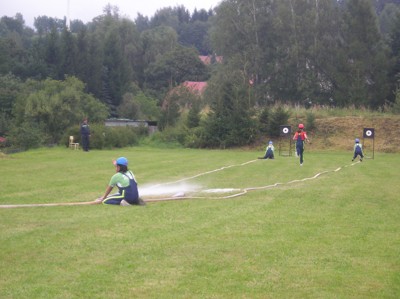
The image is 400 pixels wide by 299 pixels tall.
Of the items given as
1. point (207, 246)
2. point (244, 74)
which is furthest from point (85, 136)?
point (207, 246)

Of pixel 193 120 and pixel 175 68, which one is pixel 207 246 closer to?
pixel 193 120

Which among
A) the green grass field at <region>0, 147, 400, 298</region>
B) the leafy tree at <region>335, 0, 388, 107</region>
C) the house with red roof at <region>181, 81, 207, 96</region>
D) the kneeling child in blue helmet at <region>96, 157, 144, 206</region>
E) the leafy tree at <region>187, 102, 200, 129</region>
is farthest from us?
the house with red roof at <region>181, 81, 207, 96</region>

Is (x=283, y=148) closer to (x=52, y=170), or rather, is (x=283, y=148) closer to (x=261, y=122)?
(x=261, y=122)

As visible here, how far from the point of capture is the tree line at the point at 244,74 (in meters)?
48.8

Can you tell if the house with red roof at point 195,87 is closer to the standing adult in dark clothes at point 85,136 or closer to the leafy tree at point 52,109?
the leafy tree at point 52,109

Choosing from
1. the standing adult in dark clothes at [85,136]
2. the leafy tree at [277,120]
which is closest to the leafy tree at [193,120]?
the leafy tree at [277,120]

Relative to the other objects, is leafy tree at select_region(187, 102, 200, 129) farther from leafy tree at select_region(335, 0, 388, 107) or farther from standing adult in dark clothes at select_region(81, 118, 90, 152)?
leafy tree at select_region(335, 0, 388, 107)

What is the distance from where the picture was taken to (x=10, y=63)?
85500mm

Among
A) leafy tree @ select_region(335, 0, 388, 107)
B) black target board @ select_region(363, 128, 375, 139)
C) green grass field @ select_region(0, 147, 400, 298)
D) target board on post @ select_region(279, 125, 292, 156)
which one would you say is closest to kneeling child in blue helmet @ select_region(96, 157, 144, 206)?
green grass field @ select_region(0, 147, 400, 298)

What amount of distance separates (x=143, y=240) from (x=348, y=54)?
57.1 m

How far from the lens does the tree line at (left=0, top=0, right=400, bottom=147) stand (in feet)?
160

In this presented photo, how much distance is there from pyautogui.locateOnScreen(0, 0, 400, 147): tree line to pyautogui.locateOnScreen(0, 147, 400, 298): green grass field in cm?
3183

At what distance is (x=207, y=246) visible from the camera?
927cm

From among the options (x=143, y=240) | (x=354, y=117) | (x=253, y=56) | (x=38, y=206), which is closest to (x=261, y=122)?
(x=354, y=117)
